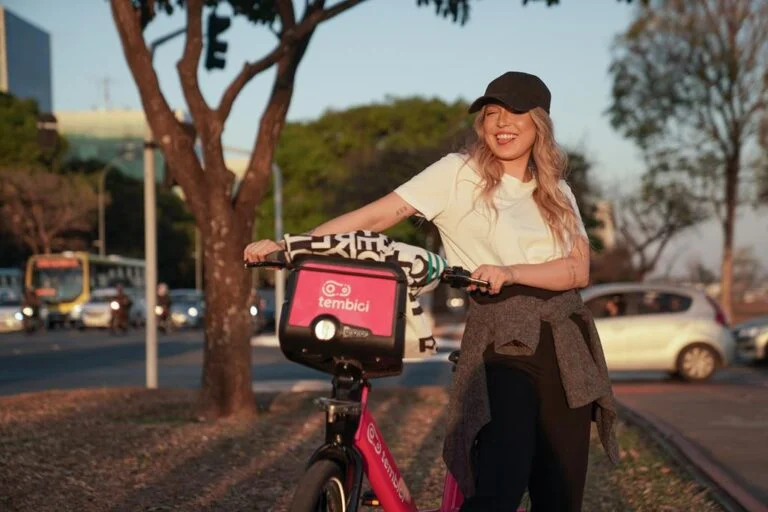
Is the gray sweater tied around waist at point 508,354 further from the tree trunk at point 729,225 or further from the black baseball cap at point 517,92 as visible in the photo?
the tree trunk at point 729,225

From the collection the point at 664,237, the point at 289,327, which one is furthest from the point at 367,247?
the point at 664,237

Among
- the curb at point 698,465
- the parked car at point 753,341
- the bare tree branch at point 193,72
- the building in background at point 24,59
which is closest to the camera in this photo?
the curb at point 698,465

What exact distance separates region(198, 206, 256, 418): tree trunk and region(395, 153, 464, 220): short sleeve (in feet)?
22.9

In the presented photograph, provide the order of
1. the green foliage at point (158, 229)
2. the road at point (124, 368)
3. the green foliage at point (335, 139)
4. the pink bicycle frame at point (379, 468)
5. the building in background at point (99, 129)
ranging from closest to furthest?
the pink bicycle frame at point (379, 468), the road at point (124, 368), the green foliage at point (335, 139), the green foliage at point (158, 229), the building in background at point (99, 129)

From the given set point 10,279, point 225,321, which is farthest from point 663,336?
point 10,279

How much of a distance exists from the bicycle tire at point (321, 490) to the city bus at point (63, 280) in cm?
4363

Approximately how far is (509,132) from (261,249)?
0.85 meters

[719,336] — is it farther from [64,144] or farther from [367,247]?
[64,144]

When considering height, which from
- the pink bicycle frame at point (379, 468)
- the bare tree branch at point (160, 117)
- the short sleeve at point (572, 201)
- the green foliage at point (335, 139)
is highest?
the green foliage at point (335, 139)

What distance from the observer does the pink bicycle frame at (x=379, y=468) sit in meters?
3.86

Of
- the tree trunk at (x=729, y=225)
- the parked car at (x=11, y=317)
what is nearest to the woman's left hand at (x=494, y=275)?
the tree trunk at (x=729, y=225)

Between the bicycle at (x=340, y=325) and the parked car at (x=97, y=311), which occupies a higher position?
the bicycle at (x=340, y=325)

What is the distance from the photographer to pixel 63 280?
47.2 metres

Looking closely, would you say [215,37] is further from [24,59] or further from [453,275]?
[24,59]
